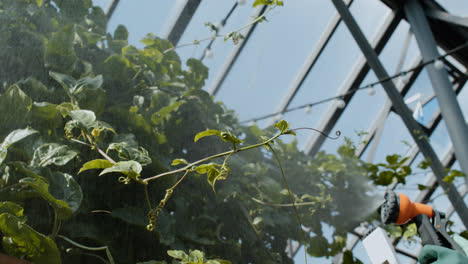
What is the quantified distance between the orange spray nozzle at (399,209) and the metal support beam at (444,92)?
169 cm

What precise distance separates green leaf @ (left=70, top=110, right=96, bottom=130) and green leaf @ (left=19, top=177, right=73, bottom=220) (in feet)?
0.36

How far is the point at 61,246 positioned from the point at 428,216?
0.64 metres

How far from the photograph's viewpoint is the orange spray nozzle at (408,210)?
0.68 meters

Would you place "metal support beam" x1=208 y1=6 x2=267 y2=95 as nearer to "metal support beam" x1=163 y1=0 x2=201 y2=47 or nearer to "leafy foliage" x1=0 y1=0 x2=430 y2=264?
"metal support beam" x1=163 y1=0 x2=201 y2=47

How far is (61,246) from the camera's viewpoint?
593 millimetres

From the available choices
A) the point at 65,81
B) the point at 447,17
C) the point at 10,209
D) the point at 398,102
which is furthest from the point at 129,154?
the point at 447,17

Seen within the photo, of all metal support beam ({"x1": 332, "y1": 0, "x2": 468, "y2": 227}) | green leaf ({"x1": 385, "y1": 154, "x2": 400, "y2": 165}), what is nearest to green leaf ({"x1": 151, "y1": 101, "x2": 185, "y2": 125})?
green leaf ({"x1": 385, "y1": 154, "x2": 400, "y2": 165})

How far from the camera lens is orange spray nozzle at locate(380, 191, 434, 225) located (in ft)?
2.20

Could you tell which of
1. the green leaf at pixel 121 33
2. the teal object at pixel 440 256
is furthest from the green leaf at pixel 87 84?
the teal object at pixel 440 256

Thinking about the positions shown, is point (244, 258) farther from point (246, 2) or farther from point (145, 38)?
point (246, 2)

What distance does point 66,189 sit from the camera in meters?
0.56

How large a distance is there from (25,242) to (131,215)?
0.20 meters

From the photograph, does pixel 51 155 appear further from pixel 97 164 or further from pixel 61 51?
pixel 61 51

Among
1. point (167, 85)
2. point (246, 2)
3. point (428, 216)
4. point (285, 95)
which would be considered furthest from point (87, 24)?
point (285, 95)
